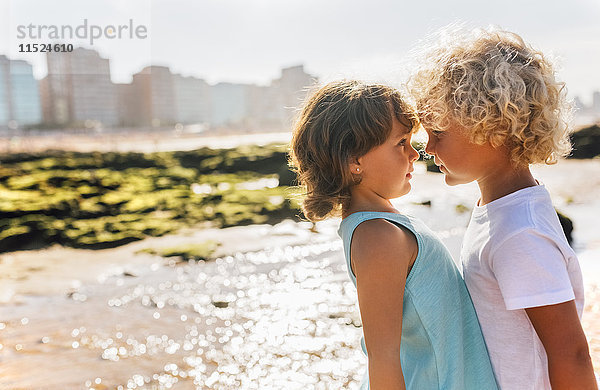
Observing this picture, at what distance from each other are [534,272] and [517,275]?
4 cm

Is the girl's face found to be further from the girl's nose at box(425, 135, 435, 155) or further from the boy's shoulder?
the boy's shoulder

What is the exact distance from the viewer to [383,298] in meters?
1.30

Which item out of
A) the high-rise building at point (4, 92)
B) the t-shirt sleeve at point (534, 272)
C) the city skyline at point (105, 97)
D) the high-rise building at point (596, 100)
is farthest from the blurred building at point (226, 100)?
the t-shirt sleeve at point (534, 272)

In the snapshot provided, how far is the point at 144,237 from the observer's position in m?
8.87

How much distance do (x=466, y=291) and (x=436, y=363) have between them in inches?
9.4

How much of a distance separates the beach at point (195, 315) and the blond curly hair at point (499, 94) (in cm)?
50

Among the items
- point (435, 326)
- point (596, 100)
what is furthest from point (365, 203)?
point (596, 100)

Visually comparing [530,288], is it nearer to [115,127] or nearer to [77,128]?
[77,128]

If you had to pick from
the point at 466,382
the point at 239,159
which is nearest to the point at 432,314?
the point at 466,382

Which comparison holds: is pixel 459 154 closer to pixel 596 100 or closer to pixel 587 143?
pixel 587 143

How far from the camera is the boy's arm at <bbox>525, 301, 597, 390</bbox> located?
124 centimetres

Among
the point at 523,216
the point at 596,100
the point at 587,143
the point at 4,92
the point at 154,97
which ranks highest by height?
the point at 523,216

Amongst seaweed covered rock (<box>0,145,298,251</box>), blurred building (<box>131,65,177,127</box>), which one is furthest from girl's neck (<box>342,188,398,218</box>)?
blurred building (<box>131,65,177,127</box>)

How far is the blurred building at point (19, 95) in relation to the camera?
74188mm
